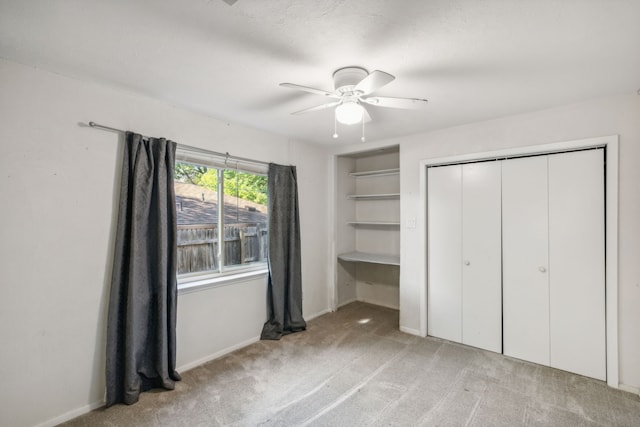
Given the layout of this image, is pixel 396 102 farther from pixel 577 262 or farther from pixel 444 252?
pixel 577 262

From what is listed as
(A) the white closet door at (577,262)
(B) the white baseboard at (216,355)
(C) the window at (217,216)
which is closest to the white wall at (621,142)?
(A) the white closet door at (577,262)

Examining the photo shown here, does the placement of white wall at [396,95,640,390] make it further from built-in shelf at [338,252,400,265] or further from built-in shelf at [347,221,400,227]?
built-in shelf at [347,221,400,227]

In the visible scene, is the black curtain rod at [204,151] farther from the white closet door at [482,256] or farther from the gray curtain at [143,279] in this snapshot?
the white closet door at [482,256]

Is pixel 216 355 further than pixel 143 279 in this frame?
Yes

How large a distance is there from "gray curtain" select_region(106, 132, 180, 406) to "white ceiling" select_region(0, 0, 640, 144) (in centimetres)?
49

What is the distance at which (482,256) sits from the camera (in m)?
2.96

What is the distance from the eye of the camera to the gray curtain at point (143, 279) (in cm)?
212

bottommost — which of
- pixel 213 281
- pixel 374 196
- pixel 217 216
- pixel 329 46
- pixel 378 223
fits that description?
pixel 213 281

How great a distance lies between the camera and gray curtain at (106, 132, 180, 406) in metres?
2.12

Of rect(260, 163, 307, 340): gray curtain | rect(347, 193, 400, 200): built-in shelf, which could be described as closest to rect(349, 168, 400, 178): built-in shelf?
rect(347, 193, 400, 200): built-in shelf

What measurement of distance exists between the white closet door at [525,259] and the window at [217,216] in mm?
2516

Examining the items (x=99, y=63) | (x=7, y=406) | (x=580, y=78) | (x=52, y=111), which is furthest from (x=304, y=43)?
(x=7, y=406)

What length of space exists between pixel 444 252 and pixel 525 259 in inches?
28.4

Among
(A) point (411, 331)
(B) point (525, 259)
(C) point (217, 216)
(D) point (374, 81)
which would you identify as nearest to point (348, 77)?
(D) point (374, 81)
